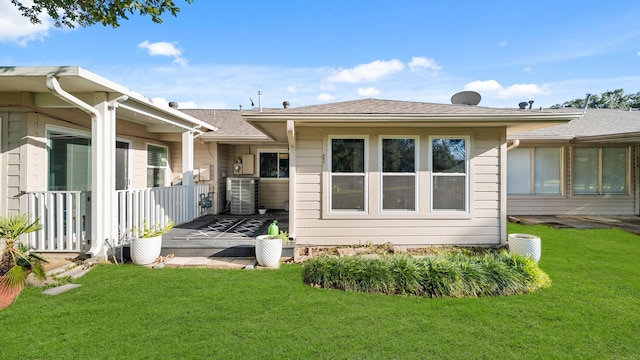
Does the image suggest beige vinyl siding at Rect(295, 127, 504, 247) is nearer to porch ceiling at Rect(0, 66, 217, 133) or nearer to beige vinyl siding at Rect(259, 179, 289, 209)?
porch ceiling at Rect(0, 66, 217, 133)

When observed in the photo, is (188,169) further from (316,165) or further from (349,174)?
(349,174)

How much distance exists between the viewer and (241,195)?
9.38 meters

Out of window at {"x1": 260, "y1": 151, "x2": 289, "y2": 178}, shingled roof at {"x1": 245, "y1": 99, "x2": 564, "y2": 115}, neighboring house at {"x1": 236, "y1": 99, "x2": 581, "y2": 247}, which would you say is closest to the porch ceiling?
shingled roof at {"x1": 245, "y1": 99, "x2": 564, "y2": 115}

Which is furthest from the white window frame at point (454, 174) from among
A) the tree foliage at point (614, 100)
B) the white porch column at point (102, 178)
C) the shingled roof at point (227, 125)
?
the tree foliage at point (614, 100)

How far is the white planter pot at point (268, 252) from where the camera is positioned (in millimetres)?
4684

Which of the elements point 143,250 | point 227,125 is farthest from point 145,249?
point 227,125

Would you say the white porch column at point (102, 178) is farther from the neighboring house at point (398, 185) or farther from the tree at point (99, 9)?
the neighboring house at point (398, 185)

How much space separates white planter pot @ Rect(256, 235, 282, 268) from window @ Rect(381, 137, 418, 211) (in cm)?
219

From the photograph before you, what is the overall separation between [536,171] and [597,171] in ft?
6.15

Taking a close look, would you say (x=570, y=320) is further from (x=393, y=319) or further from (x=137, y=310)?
(x=137, y=310)

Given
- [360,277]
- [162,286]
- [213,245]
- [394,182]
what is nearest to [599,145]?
[394,182]

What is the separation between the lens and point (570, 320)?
3021 millimetres

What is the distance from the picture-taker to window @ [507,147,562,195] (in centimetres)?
1002

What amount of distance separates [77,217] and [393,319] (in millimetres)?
4845
